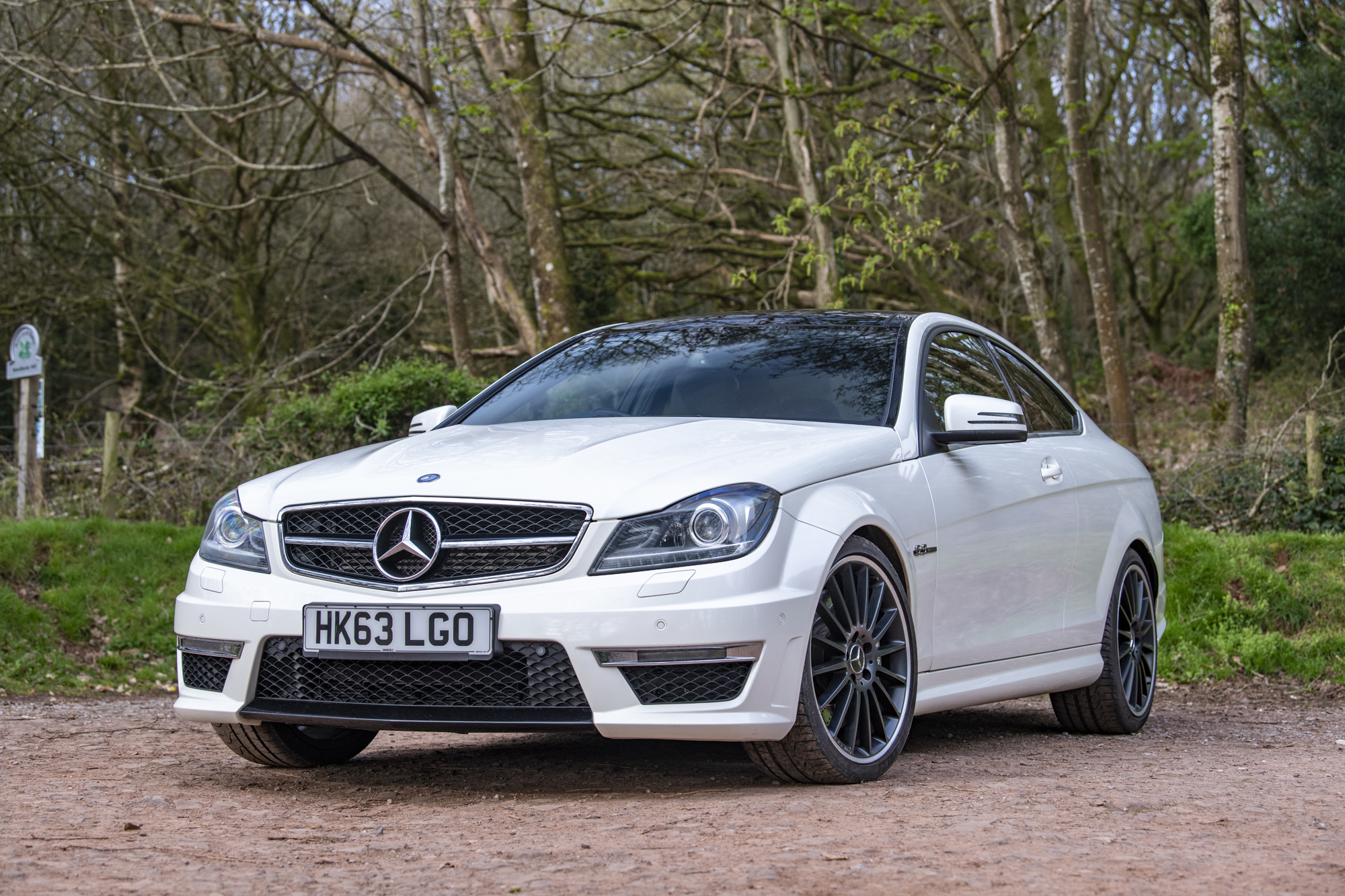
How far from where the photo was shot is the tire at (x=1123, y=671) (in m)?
6.05

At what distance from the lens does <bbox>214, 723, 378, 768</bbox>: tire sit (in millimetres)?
4707

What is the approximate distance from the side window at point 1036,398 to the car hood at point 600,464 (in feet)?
4.91

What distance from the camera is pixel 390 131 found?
2717 cm

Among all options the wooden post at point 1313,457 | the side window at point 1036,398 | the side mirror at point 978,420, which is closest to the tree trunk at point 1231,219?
the wooden post at point 1313,457

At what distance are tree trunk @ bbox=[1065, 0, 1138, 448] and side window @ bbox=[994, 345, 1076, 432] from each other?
9910mm

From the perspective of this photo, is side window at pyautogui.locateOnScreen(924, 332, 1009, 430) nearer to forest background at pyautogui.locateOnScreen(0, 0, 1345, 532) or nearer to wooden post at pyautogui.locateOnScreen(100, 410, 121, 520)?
forest background at pyautogui.locateOnScreen(0, 0, 1345, 532)

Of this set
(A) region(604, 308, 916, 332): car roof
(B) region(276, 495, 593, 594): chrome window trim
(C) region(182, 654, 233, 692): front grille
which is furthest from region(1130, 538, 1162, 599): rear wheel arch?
(C) region(182, 654, 233, 692): front grille

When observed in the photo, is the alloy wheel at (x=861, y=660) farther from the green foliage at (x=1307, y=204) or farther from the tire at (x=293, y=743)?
the green foliage at (x=1307, y=204)

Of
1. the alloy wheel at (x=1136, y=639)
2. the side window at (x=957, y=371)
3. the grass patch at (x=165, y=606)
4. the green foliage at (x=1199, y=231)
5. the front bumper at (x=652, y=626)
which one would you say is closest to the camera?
the front bumper at (x=652, y=626)

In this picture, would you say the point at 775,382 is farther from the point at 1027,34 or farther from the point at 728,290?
the point at 728,290

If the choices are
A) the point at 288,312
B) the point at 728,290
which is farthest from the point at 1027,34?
the point at 288,312

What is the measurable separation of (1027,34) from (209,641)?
11.6m

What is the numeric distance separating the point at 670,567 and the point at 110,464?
9115mm

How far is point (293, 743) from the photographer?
4836 millimetres
